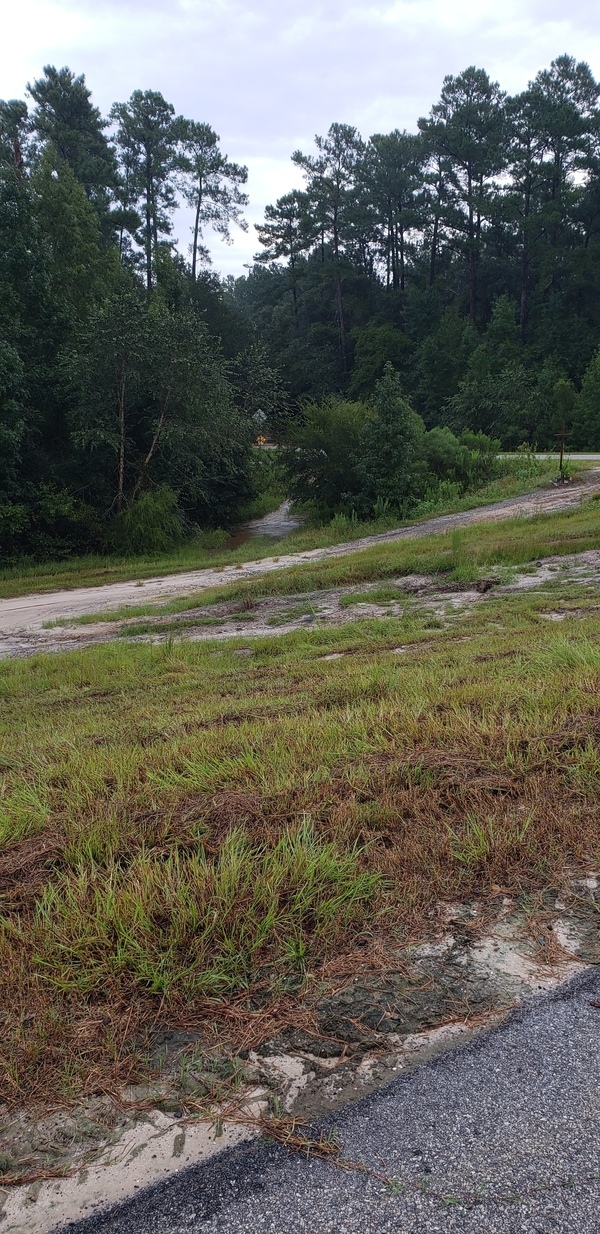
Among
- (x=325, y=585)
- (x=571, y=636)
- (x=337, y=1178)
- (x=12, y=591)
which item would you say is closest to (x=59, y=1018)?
(x=337, y=1178)

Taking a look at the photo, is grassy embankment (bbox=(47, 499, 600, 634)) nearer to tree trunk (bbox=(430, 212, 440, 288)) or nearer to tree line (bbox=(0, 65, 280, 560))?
tree line (bbox=(0, 65, 280, 560))

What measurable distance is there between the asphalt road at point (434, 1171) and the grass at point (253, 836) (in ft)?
1.35

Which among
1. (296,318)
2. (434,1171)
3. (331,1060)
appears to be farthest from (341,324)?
(434,1171)

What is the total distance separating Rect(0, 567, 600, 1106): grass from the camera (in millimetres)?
2283

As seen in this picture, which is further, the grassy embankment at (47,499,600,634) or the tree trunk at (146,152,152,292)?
the tree trunk at (146,152,152,292)

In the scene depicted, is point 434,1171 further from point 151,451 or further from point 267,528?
point 267,528

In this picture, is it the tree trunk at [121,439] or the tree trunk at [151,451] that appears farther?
the tree trunk at [151,451]

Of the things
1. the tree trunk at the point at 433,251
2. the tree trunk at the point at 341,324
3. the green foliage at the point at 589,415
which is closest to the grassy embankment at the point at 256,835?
the green foliage at the point at 589,415

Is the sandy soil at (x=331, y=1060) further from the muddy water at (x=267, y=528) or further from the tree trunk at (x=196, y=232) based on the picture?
the tree trunk at (x=196, y=232)

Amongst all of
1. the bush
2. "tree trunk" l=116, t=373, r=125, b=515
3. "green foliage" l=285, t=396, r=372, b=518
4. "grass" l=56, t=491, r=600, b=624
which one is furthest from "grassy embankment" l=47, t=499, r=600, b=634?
"green foliage" l=285, t=396, r=372, b=518

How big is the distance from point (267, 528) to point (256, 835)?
25.3m

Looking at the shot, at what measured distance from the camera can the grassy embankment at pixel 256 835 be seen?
2283 millimetres

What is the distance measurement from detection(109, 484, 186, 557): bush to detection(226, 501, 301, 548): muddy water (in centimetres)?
282

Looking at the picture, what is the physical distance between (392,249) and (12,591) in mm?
57941
